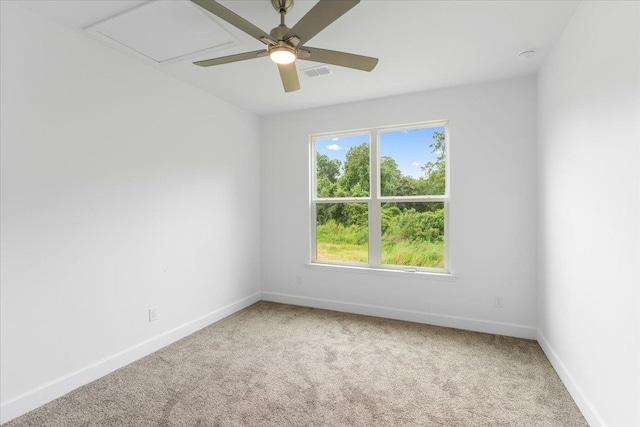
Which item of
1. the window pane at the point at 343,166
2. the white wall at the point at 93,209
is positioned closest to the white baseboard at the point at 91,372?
the white wall at the point at 93,209

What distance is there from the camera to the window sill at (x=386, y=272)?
342 cm

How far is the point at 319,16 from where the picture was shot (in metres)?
1.49

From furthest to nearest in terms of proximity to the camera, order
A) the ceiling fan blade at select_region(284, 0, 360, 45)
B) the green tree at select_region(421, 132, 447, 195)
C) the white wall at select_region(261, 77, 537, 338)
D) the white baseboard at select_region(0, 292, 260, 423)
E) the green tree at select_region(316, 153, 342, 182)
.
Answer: the green tree at select_region(316, 153, 342, 182) → the green tree at select_region(421, 132, 447, 195) → the white wall at select_region(261, 77, 537, 338) → the white baseboard at select_region(0, 292, 260, 423) → the ceiling fan blade at select_region(284, 0, 360, 45)

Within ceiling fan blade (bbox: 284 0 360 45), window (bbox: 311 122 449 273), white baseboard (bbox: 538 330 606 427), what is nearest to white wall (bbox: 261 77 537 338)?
window (bbox: 311 122 449 273)

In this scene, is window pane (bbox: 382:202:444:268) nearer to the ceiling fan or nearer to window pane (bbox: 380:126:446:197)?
window pane (bbox: 380:126:446:197)

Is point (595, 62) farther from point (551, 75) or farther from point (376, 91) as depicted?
point (376, 91)

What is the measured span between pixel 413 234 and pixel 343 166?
122 cm

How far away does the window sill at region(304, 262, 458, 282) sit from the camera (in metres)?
3.42

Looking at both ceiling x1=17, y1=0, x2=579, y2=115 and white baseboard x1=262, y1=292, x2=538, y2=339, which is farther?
white baseboard x1=262, y1=292, x2=538, y2=339

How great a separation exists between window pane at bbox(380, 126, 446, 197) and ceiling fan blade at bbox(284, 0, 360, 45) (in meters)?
2.29

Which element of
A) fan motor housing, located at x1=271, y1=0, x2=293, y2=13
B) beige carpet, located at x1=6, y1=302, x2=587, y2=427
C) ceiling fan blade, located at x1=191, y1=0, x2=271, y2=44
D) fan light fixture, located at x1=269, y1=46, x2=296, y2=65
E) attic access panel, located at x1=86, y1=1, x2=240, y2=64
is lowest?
beige carpet, located at x1=6, y1=302, x2=587, y2=427

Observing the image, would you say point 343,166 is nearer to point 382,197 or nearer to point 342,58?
point 382,197

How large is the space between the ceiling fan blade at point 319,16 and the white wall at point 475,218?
2226mm

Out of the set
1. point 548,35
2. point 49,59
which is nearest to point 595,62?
point 548,35
